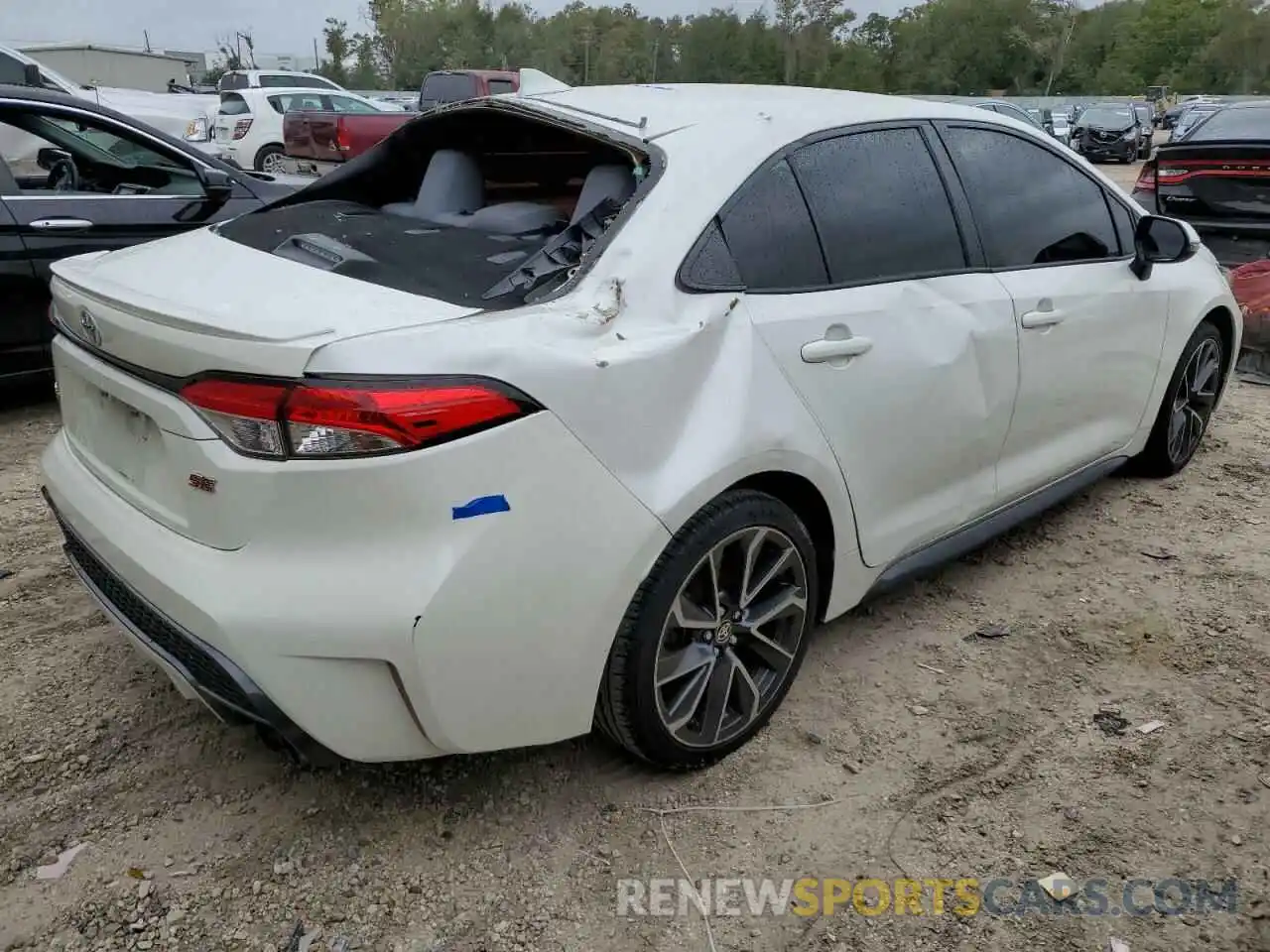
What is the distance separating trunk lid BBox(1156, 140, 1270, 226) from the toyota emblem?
24.1 feet

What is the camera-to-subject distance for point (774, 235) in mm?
2586

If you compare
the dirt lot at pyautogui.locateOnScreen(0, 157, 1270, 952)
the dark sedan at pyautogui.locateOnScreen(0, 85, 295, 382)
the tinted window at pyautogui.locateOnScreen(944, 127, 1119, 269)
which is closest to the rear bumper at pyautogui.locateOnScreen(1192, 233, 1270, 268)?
the tinted window at pyautogui.locateOnScreen(944, 127, 1119, 269)

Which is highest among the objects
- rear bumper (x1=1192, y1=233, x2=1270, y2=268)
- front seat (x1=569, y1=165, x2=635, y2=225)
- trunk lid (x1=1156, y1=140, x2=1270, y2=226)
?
front seat (x1=569, y1=165, x2=635, y2=225)

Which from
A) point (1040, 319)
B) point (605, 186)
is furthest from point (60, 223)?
point (1040, 319)

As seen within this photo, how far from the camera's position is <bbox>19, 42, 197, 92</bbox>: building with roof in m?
41.2

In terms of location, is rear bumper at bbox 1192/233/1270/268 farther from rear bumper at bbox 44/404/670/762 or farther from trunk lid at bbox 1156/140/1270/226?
rear bumper at bbox 44/404/670/762

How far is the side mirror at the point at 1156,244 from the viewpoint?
3762 mm

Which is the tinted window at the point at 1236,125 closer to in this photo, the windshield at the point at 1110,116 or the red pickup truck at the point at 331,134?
the red pickup truck at the point at 331,134

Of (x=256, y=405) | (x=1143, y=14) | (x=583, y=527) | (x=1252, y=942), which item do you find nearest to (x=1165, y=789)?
(x=1252, y=942)

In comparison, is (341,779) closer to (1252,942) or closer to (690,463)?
(690,463)

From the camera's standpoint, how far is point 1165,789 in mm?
2570

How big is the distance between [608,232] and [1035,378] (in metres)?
1.65

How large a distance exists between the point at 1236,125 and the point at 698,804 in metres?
7.62

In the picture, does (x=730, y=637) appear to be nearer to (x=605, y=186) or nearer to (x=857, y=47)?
(x=605, y=186)
